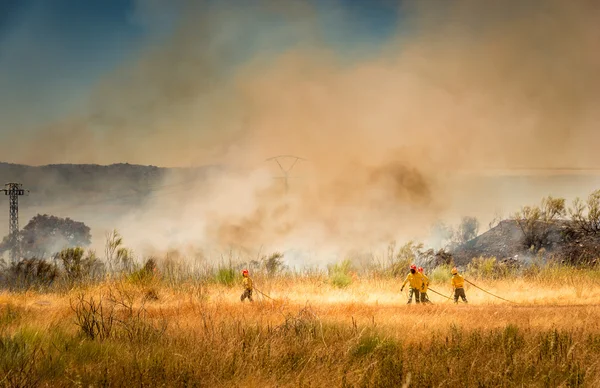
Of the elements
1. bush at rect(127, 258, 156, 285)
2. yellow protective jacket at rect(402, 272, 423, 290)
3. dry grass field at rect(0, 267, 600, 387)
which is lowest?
dry grass field at rect(0, 267, 600, 387)

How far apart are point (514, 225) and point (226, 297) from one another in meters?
23.4

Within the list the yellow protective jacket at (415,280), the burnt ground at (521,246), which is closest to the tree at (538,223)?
the burnt ground at (521,246)

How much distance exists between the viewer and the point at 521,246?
32844 millimetres

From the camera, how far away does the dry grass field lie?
7164 mm

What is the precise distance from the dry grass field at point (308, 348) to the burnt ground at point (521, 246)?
16.0m

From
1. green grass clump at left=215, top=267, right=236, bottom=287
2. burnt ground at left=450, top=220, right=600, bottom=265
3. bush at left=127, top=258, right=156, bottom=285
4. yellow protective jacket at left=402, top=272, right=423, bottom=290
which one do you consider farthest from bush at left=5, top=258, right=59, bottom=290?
burnt ground at left=450, top=220, right=600, bottom=265

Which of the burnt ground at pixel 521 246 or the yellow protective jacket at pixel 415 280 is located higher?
the burnt ground at pixel 521 246

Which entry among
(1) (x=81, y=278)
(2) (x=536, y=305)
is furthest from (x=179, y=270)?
(2) (x=536, y=305)

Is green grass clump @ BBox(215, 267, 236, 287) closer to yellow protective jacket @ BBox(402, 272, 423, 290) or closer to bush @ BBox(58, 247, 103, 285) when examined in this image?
bush @ BBox(58, 247, 103, 285)

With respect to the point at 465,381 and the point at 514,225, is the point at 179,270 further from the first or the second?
the point at 514,225

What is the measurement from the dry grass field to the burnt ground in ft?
52.5

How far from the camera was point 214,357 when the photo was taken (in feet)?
25.6

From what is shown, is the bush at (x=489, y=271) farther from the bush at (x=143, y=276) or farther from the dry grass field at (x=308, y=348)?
the bush at (x=143, y=276)

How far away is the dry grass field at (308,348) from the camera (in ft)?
23.5
